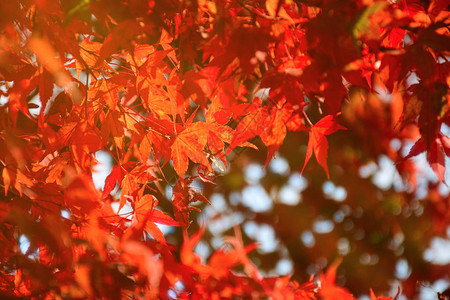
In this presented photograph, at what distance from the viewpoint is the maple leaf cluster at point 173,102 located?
76 cm

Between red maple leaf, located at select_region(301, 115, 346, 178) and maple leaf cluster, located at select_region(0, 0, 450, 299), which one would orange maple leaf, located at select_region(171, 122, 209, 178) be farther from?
red maple leaf, located at select_region(301, 115, 346, 178)

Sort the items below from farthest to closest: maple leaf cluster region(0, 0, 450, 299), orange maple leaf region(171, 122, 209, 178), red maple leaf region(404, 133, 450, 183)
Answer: orange maple leaf region(171, 122, 209, 178), red maple leaf region(404, 133, 450, 183), maple leaf cluster region(0, 0, 450, 299)

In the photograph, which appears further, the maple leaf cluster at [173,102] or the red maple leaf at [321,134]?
the red maple leaf at [321,134]

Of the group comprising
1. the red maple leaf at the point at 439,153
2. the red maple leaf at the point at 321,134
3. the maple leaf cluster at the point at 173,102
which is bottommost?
the red maple leaf at the point at 439,153

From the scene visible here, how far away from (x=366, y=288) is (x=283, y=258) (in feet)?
3.11

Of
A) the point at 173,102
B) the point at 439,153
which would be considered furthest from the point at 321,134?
the point at 173,102

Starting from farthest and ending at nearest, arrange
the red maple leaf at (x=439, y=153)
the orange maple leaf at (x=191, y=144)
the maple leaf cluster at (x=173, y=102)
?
1. the orange maple leaf at (x=191, y=144)
2. the red maple leaf at (x=439, y=153)
3. the maple leaf cluster at (x=173, y=102)

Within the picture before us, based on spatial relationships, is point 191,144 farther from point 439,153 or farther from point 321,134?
point 439,153

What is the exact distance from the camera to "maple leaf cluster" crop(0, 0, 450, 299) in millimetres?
764

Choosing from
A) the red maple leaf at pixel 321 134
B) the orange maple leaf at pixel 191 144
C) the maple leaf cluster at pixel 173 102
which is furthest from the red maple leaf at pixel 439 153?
the orange maple leaf at pixel 191 144

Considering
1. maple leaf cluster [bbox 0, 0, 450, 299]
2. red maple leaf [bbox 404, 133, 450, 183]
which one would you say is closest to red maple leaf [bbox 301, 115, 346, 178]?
maple leaf cluster [bbox 0, 0, 450, 299]

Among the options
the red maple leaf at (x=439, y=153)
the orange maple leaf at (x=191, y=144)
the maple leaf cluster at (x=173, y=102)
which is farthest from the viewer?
the orange maple leaf at (x=191, y=144)

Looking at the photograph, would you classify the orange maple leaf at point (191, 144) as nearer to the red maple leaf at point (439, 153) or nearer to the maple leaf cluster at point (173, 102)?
the maple leaf cluster at point (173, 102)

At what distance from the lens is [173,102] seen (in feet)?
3.32
